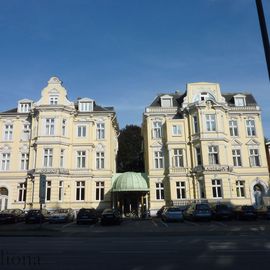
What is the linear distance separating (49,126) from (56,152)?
3.73 meters

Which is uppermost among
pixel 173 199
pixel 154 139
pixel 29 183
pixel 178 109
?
pixel 178 109

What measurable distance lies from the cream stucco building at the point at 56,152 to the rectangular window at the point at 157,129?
6.16m

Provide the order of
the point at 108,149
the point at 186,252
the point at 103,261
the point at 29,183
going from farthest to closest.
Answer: the point at 108,149
the point at 29,183
the point at 186,252
the point at 103,261

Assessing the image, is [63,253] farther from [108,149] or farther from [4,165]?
[4,165]

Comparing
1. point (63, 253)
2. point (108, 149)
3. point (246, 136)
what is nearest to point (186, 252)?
point (63, 253)

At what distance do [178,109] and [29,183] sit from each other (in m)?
22.5

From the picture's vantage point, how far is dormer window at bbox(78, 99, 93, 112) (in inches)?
1779

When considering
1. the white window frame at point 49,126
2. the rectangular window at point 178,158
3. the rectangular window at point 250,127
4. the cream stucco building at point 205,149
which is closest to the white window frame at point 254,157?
the cream stucco building at point 205,149

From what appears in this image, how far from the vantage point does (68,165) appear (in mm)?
42281

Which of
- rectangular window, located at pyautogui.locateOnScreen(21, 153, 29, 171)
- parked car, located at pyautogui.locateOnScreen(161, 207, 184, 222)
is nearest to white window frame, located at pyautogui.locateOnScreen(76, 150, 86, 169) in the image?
rectangular window, located at pyautogui.locateOnScreen(21, 153, 29, 171)

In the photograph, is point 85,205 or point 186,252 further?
point 85,205

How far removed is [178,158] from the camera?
43.0 meters

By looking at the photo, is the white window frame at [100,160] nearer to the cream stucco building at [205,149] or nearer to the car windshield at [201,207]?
the cream stucco building at [205,149]

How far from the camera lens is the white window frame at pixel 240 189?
1681 inches
